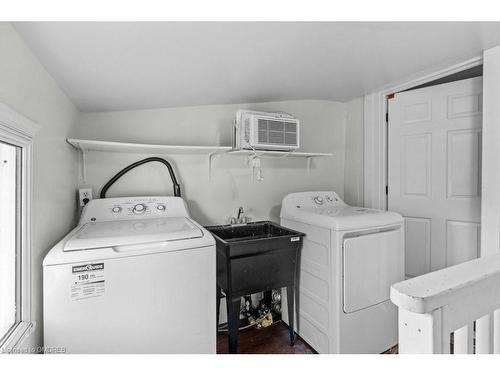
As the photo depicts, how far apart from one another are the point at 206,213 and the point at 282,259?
2.66ft

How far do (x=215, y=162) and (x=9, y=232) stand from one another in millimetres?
1468

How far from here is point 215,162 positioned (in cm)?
229

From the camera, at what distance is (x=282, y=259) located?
1.86 m

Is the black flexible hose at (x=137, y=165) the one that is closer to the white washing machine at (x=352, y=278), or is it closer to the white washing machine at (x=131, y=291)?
the white washing machine at (x=131, y=291)

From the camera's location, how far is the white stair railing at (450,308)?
21.2 inches

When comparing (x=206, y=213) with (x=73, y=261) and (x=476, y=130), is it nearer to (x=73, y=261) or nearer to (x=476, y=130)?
(x=73, y=261)

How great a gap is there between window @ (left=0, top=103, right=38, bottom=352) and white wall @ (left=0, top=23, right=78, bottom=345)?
0.06 metres

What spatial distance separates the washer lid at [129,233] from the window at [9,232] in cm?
20

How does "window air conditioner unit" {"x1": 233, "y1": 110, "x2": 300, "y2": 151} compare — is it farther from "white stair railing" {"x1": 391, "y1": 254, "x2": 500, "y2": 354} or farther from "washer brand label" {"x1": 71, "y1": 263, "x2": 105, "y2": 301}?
"white stair railing" {"x1": 391, "y1": 254, "x2": 500, "y2": 354}

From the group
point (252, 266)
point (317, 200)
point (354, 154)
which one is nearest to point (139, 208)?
point (252, 266)

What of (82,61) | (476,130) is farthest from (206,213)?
(476,130)

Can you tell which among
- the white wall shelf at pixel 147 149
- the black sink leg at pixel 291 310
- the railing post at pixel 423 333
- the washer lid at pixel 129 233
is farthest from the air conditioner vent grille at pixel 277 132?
the railing post at pixel 423 333

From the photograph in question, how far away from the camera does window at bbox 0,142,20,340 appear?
1.09 metres

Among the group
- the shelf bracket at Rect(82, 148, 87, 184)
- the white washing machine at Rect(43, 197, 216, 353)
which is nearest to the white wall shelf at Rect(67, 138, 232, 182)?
the shelf bracket at Rect(82, 148, 87, 184)
